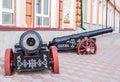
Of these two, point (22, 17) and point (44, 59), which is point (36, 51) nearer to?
point (44, 59)

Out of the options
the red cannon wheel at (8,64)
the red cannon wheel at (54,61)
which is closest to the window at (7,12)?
the red cannon wheel at (8,64)

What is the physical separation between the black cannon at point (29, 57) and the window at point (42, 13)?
16.6 feet

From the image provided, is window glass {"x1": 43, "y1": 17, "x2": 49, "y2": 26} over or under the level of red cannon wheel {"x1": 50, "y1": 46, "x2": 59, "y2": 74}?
over

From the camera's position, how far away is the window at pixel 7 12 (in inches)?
344

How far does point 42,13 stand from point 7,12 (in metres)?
2.72

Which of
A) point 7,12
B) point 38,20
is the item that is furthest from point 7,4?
point 38,20

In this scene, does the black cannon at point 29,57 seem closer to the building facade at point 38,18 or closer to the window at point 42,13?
the building facade at point 38,18

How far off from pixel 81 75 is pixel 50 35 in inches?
203

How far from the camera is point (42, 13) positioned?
11477 millimetres

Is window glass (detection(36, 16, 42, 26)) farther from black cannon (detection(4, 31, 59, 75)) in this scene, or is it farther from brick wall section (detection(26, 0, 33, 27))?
black cannon (detection(4, 31, 59, 75))

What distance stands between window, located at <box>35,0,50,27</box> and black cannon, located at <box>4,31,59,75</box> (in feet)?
16.6

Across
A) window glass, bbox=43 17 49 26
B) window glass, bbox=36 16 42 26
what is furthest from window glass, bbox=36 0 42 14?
window glass, bbox=43 17 49 26

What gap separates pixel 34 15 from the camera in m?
10.4

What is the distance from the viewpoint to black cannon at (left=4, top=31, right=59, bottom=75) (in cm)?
564
